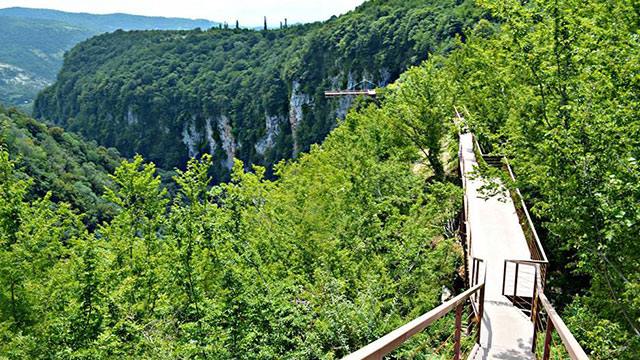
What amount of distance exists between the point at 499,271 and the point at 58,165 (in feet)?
210

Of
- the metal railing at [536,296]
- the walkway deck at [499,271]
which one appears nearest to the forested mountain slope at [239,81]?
the walkway deck at [499,271]

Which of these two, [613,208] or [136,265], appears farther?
[136,265]

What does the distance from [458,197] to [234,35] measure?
17258cm

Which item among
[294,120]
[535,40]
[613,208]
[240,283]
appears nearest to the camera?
[613,208]

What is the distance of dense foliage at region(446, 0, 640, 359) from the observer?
306 inches

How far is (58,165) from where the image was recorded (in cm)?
6456

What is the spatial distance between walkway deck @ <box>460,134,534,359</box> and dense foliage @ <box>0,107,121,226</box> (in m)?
36.9

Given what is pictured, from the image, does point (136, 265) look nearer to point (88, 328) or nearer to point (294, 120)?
point (88, 328)

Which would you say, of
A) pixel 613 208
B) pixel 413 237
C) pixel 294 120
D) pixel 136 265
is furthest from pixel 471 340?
pixel 294 120

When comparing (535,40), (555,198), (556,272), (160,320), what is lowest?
(160,320)

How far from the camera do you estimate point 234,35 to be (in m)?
179

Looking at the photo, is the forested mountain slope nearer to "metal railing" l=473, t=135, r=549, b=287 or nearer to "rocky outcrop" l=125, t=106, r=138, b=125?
"rocky outcrop" l=125, t=106, r=138, b=125

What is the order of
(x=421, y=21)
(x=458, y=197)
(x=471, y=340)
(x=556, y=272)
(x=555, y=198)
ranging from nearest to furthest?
(x=555, y=198), (x=471, y=340), (x=556, y=272), (x=458, y=197), (x=421, y=21)

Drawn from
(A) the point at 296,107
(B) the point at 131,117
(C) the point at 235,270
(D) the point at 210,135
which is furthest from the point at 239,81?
(C) the point at 235,270
